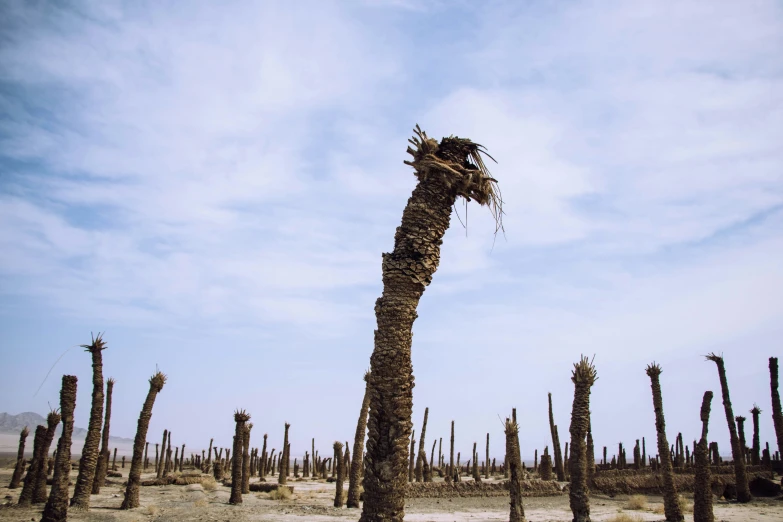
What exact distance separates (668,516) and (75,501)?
20.8m

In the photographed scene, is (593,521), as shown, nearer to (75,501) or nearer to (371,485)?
(371,485)

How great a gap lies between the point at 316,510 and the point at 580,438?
36.5 feet

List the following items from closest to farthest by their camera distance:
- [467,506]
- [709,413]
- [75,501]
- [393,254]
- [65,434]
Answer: [393,254], [65,434], [709,413], [75,501], [467,506]

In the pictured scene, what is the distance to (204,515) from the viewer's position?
59.5 feet

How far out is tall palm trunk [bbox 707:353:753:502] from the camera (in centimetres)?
2330

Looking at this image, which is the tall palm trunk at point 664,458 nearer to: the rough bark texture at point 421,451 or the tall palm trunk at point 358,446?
the tall palm trunk at point 358,446

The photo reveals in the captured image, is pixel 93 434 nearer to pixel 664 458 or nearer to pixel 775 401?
pixel 664 458

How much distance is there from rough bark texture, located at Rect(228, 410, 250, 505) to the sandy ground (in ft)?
1.71

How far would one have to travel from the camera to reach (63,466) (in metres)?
15.2

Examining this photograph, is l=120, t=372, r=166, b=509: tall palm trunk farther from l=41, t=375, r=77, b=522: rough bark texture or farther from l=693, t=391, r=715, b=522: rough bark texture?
l=693, t=391, r=715, b=522: rough bark texture

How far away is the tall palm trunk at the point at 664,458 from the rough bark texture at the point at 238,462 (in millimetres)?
17268

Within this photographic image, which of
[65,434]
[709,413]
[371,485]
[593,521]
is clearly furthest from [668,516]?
[65,434]

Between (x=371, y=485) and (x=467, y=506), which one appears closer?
(x=371, y=485)

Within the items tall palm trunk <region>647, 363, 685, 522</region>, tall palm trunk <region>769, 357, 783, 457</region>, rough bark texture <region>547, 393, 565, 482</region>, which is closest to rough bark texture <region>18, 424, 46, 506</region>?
tall palm trunk <region>647, 363, 685, 522</region>
